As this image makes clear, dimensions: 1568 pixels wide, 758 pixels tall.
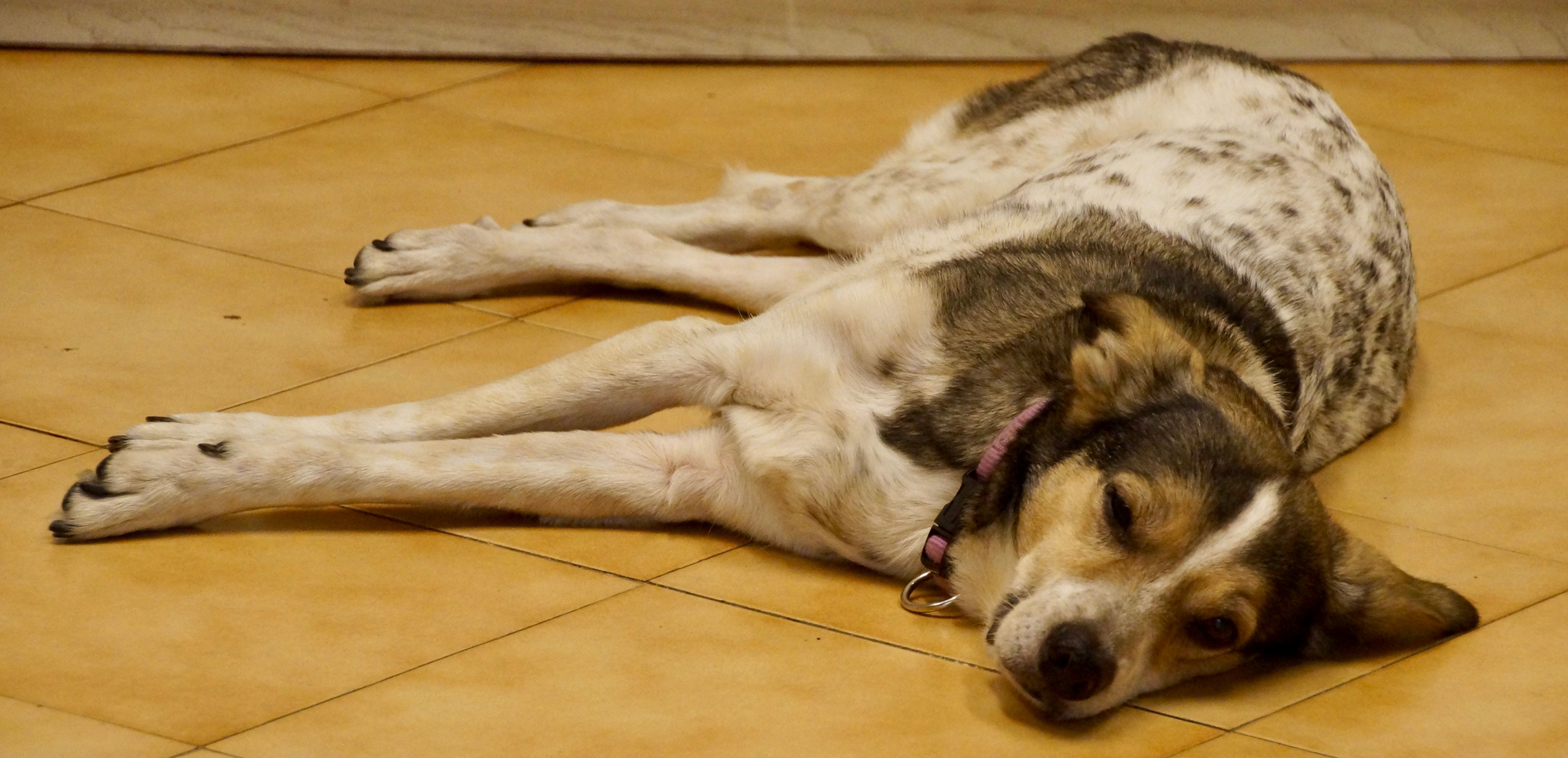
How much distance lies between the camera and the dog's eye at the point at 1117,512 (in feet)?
9.06

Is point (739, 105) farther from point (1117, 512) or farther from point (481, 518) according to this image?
point (1117, 512)

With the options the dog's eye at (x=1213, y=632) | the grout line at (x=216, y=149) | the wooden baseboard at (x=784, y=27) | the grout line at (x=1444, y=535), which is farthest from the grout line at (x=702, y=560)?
the wooden baseboard at (x=784, y=27)

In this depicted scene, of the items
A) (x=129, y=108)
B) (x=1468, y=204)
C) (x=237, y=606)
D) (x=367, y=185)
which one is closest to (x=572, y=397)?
(x=237, y=606)

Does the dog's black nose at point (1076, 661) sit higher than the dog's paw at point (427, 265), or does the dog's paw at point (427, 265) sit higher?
the dog's paw at point (427, 265)

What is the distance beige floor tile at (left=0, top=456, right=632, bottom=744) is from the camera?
2.61m

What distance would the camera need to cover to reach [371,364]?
388 centimetres

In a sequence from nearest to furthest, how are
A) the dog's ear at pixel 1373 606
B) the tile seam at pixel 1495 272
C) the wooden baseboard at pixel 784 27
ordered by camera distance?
the dog's ear at pixel 1373 606 → the tile seam at pixel 1495 272 → the wooden baseboard at pixel 784 27

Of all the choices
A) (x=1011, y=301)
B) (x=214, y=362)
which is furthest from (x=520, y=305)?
(x=1011, y=301)

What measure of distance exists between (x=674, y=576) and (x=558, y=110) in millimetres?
3068

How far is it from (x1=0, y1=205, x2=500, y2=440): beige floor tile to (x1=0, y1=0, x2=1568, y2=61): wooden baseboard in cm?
177

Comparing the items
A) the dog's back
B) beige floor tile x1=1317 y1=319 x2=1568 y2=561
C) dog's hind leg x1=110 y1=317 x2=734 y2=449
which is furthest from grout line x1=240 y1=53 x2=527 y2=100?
beige floor tile x1=1317 y1=319 x2=1568 y2=561

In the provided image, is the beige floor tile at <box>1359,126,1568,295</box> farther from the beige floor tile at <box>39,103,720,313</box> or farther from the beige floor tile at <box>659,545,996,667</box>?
the beige floor tile at <box>659,545,996,667</box>

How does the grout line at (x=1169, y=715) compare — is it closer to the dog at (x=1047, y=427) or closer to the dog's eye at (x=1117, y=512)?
the dog at (x=1047, y=427)

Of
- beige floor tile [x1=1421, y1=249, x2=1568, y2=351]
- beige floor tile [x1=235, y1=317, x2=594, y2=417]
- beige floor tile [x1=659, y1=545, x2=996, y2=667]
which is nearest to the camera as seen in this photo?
beige floor tile [x1=659, y1=545, x2=996, y2=667]
